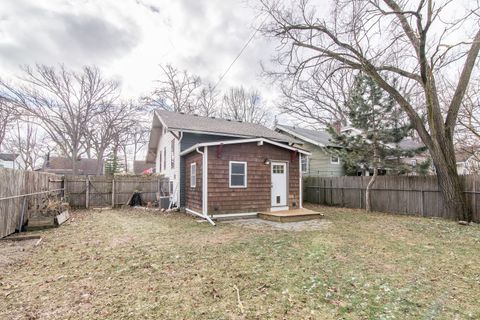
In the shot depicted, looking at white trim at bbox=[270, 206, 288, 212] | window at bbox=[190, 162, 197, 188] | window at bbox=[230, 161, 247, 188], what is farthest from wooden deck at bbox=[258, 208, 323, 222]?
window at bbox=[190, 162, 197, 188]

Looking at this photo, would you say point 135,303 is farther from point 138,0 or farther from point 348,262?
point 138,0

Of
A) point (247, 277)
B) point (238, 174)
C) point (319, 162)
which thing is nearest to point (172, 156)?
point (238, 174)

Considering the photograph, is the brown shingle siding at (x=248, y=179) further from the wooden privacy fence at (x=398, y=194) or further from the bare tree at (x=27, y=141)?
the bare tree at (x=27, y=141)

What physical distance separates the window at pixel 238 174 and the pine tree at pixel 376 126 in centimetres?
561

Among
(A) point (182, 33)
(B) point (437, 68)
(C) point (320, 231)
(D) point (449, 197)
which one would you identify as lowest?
(C) point (320, 231)

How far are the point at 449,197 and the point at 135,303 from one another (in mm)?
10443

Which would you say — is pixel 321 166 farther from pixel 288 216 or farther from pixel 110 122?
pixel 110 122

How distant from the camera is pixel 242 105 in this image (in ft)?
91.0

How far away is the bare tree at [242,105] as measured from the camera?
90.3ft

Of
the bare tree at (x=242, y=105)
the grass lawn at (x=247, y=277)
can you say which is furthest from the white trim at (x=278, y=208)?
the bare tree at (x=242, y=105)

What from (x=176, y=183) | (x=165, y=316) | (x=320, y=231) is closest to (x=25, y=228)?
(x=176, y=183)

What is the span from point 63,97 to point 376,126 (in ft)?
68.6

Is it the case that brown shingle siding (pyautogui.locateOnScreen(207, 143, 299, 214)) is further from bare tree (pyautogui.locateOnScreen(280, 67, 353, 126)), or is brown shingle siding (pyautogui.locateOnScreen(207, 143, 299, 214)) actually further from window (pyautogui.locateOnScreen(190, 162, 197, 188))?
bare tree (pyautogui.locateOnScreen(280, 67, 353, 126))

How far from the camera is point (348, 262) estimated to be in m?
4.55
